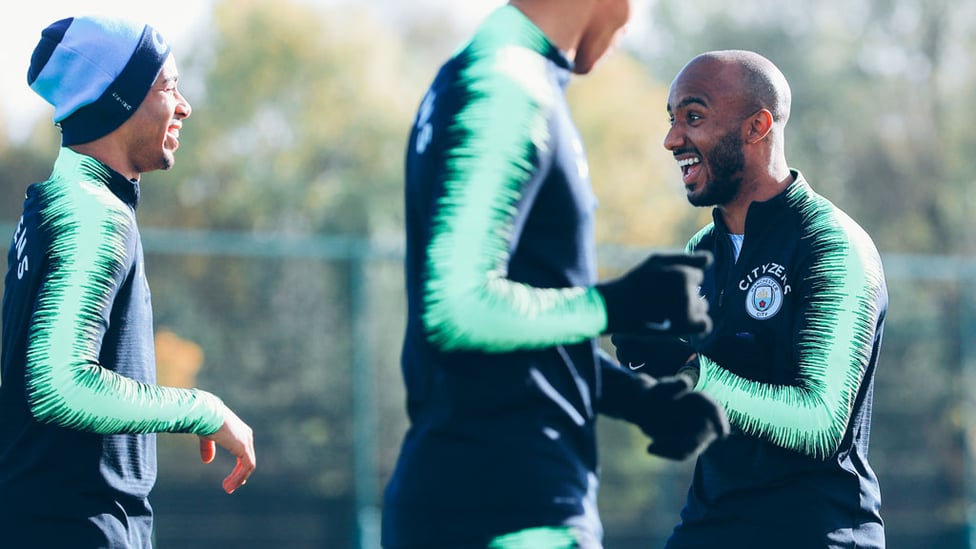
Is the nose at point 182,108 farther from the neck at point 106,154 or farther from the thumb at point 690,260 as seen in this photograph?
the thumb at point 690,260

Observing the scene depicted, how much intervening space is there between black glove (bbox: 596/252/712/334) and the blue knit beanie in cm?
146

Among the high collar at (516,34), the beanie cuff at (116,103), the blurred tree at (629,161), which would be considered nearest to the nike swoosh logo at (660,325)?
the high collar at (516,34)

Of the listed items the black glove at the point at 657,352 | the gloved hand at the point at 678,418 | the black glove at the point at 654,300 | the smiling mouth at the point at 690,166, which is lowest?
the gloved hand at the point at 678,418

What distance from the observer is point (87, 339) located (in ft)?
9.44

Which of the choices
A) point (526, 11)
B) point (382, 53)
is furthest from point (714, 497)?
point (382, 53)

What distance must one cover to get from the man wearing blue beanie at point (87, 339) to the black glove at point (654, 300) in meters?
1.13

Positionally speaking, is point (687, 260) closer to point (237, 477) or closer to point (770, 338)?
point (770, 338)

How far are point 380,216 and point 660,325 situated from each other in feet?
66.6

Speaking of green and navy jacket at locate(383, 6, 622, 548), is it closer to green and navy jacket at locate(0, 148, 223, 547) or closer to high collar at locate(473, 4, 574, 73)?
high collar at locate(473, 4, 574, 73)

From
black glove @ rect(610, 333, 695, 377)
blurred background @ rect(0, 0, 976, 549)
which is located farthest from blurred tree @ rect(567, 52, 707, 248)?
black glove @ rect(610, 333, 695, 377)

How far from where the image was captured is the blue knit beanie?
318 centimetres

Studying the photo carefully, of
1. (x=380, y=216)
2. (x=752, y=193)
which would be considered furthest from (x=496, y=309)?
(x=380, y=216)

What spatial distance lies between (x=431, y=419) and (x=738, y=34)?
28.0 metres

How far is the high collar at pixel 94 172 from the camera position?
122 inches
